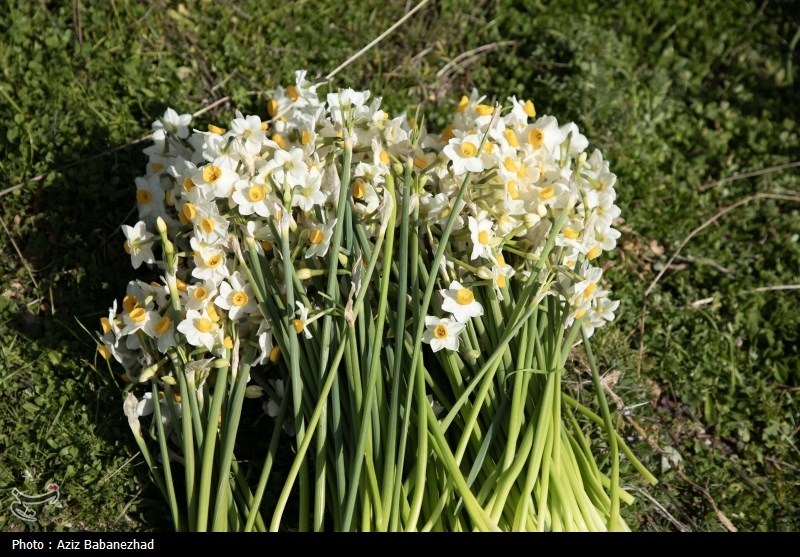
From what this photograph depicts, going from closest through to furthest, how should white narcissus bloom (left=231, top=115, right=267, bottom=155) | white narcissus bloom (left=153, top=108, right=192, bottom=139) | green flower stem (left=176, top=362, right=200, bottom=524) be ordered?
1. green flower stem (left=176, top=362, right=200, bottom=524)
2. white narcissus bloom (left=231, top=115, right=267, bottom=155)
3. white narcissus bloom (left=153, top=108, right=192, bottom=139)

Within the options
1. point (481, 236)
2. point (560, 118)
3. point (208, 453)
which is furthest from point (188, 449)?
point (560, 118)

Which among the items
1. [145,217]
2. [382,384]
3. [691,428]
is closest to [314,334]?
[382,384]

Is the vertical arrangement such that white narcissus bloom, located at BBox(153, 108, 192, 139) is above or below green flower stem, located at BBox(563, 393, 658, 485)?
above

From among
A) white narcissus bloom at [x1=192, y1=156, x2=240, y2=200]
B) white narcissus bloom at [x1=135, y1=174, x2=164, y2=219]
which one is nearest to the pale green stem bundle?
white narcissus bloom at [x1=192, y1=156, x2=240, y2=200]

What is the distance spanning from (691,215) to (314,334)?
5.04 feet

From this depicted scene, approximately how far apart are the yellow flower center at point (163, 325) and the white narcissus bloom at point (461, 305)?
625mm

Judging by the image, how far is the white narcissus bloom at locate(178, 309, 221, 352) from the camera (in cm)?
173

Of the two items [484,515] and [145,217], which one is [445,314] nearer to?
[484,515]

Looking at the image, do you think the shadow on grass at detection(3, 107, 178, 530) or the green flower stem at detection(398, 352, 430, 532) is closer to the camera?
the green flower stem at detection(398, 352, 430, 532)

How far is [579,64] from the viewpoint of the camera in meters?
2.71

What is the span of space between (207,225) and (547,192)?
80 centimetres

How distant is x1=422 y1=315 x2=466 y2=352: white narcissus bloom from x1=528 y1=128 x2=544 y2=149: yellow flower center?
510 millimetres

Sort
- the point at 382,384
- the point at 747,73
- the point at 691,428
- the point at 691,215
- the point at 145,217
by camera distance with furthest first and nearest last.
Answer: the point at 747,73 → the point at 691,215 → the point at 691,428 → the point at 145,217 → the point at 382,384

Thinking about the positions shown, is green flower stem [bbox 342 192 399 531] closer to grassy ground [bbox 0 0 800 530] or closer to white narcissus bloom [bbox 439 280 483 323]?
white narcissus bloom [bbox 439 280 483 323]
